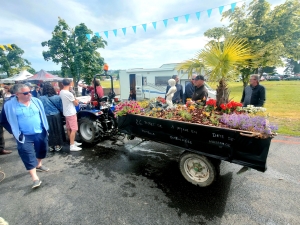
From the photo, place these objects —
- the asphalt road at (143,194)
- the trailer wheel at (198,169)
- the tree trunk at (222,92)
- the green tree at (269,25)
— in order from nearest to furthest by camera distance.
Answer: the asphalt road at (143,194)
the trailer wheel at (198,169)
the tree trunk at (222,92)
the green tree at (269,25)

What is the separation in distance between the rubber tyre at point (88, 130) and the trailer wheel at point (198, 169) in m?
2.54

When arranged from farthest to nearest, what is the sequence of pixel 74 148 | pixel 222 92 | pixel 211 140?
pixel 74 148 → pixel 222 92 → pixel 211 140

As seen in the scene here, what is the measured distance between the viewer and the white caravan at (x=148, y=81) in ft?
33.3

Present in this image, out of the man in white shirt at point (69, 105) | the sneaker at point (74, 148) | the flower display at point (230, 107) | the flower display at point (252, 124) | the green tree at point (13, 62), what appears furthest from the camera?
the green tree at point (13, 62)

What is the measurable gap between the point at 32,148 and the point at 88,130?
190 centimetres

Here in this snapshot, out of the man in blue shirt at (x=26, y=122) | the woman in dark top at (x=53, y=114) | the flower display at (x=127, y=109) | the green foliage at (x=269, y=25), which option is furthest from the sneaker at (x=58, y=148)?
the green foliage at (x=269, y=25)

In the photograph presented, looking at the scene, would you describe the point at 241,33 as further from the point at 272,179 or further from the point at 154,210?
the point at 154,210

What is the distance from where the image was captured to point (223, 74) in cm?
275

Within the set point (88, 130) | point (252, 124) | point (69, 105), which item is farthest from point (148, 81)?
point (252, 124)

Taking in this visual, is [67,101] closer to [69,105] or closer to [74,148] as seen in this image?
[69,105]

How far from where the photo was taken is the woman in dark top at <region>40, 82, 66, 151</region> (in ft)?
12.5

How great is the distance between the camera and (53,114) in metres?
3.90

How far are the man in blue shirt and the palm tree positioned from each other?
3.07 metres

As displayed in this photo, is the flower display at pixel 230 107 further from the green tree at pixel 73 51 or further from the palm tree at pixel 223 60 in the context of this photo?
the green tree at pixel 73 51
